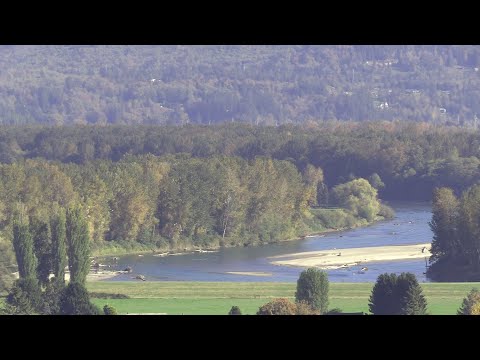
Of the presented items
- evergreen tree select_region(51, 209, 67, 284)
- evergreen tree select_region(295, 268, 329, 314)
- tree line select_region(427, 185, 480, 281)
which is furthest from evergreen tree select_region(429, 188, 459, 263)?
evergreen tree select_region(295, 268, 329, 314)

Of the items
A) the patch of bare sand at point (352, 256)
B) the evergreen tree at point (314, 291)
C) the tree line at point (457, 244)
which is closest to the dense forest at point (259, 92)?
the patch of bare sand at point (352, 256)

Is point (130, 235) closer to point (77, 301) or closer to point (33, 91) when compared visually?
point (77, 301)

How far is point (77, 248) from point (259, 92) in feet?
472

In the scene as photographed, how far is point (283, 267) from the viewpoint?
46188mm

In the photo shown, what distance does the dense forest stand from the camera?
6713 inches

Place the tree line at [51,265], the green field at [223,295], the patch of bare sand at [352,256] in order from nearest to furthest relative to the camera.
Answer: the tree line at [51,265] < the green field at [223,295] < the patch of bare sand at [352,256]

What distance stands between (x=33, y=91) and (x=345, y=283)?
145349 millimetres

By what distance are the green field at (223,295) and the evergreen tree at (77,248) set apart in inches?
20.8

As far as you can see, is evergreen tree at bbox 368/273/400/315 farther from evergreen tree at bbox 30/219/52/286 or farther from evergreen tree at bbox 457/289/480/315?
evergreen tree at bbox 30/219/52/286

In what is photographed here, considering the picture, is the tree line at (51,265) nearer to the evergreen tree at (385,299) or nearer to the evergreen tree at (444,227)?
the evergreen tree at (385,299)

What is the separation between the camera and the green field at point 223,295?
33.3m

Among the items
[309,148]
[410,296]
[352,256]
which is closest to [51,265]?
[410,296]

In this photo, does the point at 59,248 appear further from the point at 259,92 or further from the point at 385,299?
the point at 259,92
